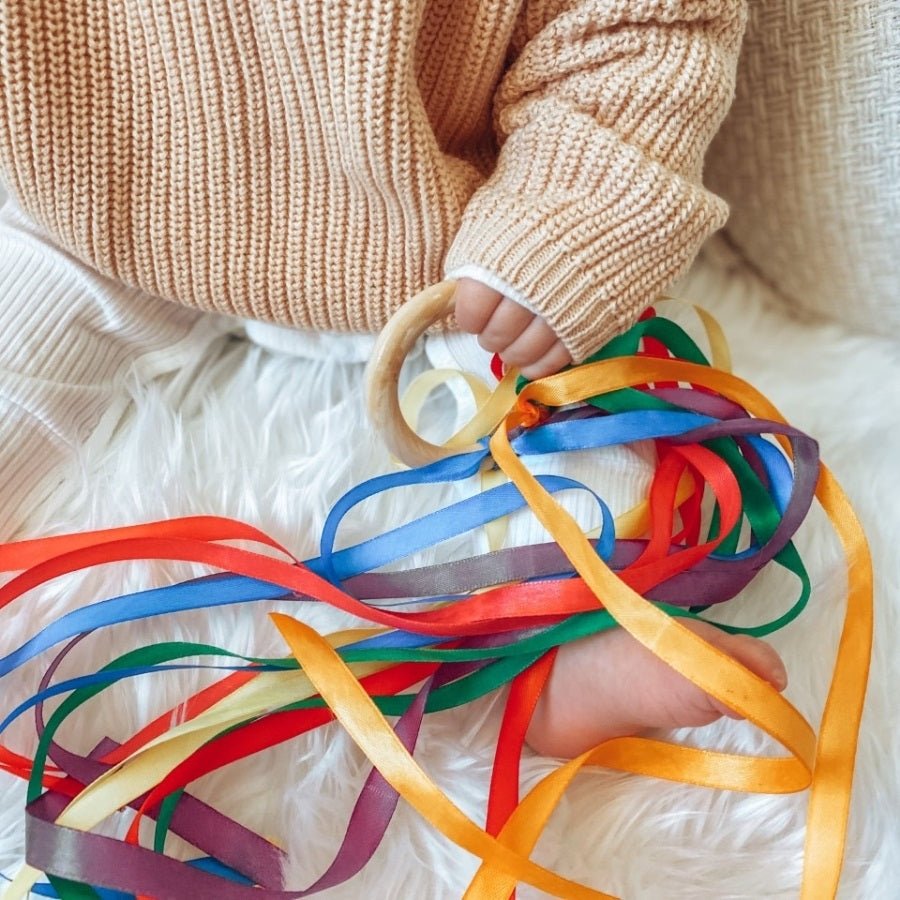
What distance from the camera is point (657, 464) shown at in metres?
0.56

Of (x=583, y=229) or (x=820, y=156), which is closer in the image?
(x=583, y=229)

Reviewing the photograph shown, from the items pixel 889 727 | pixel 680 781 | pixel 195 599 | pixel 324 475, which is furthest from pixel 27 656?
pixel 889 727

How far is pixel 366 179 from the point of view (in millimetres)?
532

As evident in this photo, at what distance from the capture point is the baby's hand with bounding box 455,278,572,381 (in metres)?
0.50

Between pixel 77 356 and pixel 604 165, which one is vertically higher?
pixel 604 165

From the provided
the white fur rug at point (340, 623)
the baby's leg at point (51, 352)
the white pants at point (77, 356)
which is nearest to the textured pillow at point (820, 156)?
the white fur rug at point (340, 623)

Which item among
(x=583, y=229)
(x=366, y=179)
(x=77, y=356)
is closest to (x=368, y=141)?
(x=366, y=179)

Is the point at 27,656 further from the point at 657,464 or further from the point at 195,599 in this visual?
the point at 657,464

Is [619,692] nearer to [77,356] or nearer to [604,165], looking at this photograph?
[604,165]

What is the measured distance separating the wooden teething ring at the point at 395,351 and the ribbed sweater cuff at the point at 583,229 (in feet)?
0.09

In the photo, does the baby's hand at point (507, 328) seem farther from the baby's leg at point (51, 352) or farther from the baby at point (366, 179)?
the baby's leg at point (51, 352)

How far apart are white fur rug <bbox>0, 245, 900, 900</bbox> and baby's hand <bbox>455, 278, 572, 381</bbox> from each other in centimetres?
12

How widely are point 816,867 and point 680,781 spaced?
74mm

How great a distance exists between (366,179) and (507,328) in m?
0.12
